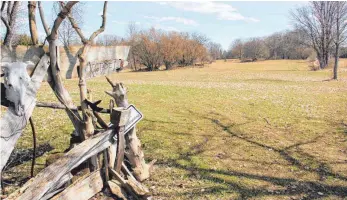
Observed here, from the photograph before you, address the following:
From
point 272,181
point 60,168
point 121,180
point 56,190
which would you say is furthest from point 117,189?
point 272,181

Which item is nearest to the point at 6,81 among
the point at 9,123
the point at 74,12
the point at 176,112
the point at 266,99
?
the point at 9,123

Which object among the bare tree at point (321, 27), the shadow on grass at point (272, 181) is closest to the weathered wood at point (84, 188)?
the shadow on grass at point (272, 181)

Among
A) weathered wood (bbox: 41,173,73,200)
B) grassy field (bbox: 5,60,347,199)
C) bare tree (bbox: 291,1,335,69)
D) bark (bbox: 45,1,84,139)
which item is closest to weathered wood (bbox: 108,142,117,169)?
bark (bbox: 45,1,84,139)

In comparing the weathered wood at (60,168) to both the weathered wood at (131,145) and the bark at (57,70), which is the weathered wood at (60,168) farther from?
the weathered wood at (131,145)

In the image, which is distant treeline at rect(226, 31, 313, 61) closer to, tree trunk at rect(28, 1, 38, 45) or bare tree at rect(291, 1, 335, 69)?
bare tree at rect(291, 1, 335, 69)

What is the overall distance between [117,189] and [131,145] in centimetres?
97

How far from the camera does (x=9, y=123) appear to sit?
249cm

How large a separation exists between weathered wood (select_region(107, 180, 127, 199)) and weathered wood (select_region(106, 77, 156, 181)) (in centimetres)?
86

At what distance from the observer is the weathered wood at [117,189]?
166 inches

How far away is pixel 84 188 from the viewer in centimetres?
388

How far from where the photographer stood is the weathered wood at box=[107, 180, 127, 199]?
4.21 m

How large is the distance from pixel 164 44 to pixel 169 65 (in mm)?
4438

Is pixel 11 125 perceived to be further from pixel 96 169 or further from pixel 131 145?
pixel 131 145

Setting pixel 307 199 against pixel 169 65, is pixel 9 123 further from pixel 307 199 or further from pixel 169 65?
pixel 169 65
